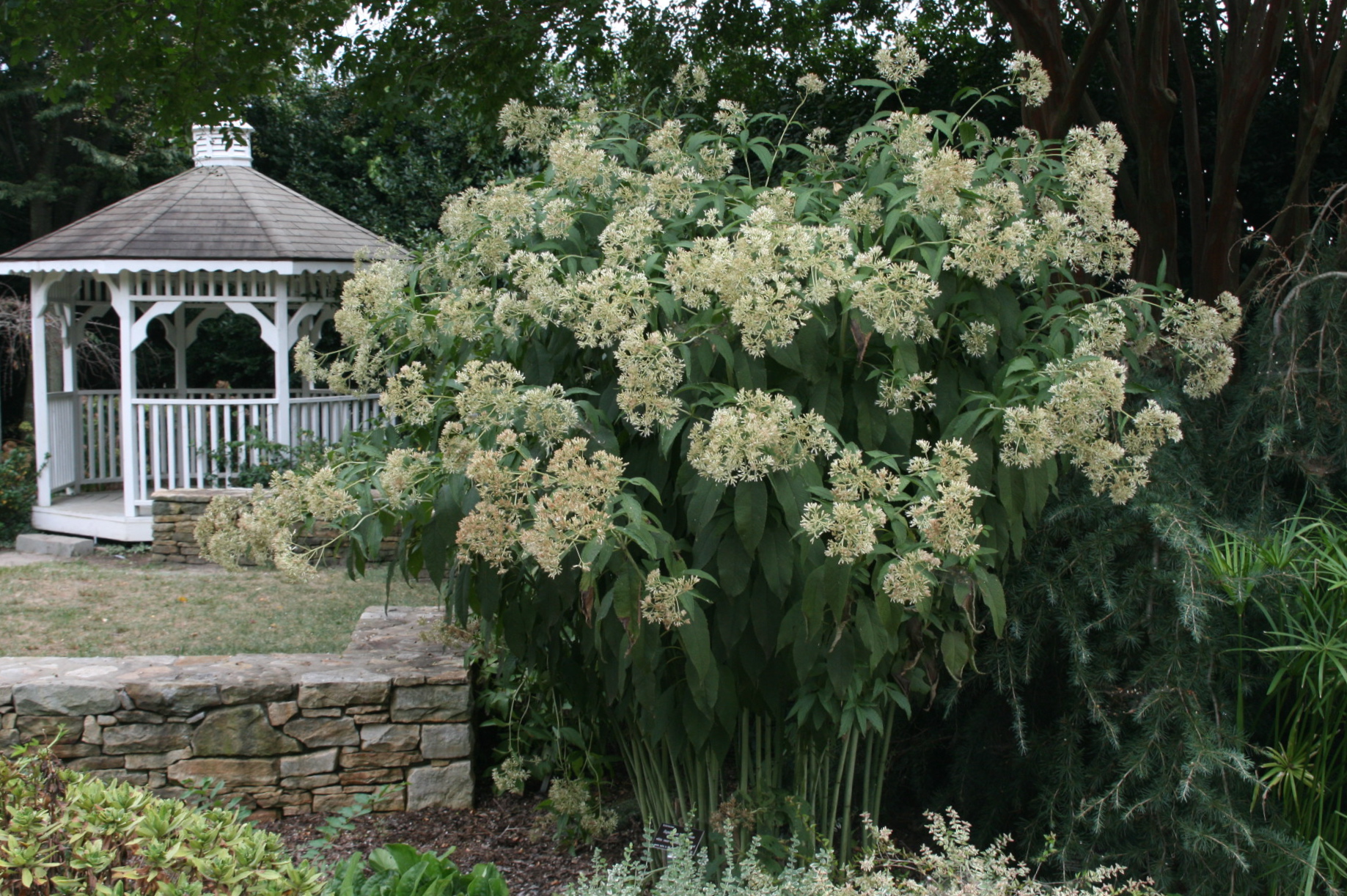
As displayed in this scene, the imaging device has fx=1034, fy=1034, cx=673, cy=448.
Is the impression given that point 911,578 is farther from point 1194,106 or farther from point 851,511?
point 1194,106

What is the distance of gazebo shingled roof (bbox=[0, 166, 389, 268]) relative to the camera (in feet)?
31.7

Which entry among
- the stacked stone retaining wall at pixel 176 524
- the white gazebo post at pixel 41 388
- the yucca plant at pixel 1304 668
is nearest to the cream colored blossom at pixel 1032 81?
the yucca plant at pixel 1304 668

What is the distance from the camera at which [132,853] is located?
2.41 metres

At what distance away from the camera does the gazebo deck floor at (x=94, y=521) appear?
967 centimetres

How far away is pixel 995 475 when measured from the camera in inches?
103

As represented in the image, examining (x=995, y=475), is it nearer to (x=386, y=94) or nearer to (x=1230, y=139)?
(x=1230, y=139)

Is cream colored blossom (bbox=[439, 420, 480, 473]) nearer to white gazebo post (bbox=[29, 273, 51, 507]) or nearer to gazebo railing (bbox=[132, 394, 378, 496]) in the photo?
gazebo railing (bbox=[132, 394, 378, 496])

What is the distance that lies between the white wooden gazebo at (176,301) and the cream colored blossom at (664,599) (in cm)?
750

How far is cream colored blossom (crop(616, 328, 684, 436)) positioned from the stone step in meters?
9.12

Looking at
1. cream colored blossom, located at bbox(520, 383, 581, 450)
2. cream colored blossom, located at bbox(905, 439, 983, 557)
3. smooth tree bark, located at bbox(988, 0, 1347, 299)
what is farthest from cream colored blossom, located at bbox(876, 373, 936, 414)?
smooth tree bark, located at bbox(988, 0, 1347, 299)

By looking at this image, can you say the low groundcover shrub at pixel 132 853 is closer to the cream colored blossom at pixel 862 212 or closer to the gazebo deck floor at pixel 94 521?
the cream colored blossom at pixel 862 212

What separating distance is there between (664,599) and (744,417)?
425 millimetres

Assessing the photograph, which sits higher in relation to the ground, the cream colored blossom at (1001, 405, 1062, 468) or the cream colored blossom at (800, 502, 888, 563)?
the cream colored blossom at (1001, 405, 1062, 468)

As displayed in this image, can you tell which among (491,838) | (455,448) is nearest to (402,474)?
(455,448)
